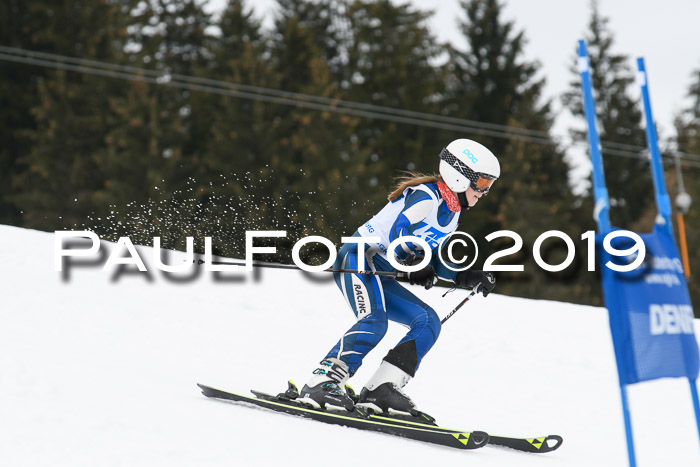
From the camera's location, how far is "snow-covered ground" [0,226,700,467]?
3836mm

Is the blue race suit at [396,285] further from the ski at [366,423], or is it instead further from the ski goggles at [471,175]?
the ski at [366,423]

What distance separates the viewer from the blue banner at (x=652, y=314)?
11.0ft

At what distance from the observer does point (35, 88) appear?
27328 millimetres

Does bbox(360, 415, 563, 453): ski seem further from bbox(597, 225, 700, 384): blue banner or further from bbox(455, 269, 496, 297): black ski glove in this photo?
bbox(597, 225, 700, 384): blue banner

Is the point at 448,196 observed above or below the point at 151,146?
below

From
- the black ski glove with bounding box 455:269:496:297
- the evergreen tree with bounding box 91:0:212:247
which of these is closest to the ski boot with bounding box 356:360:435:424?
the black ski glove with bounding box 455:269:496:297

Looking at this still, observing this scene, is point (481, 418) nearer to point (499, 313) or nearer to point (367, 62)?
point (499, 313)

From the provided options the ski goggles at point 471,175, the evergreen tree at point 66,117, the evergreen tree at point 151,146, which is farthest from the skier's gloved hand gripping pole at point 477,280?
the evergreen tree at point 66,117

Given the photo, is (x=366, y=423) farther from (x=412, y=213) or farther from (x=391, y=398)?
(x=412, y=213)

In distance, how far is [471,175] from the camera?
4625 mm

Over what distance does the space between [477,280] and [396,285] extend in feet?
1.64

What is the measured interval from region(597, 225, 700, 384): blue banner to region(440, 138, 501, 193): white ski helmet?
1.13 meters

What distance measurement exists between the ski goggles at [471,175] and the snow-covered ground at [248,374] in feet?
4.78

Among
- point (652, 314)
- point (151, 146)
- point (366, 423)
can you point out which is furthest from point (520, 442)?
point (151, 146)
